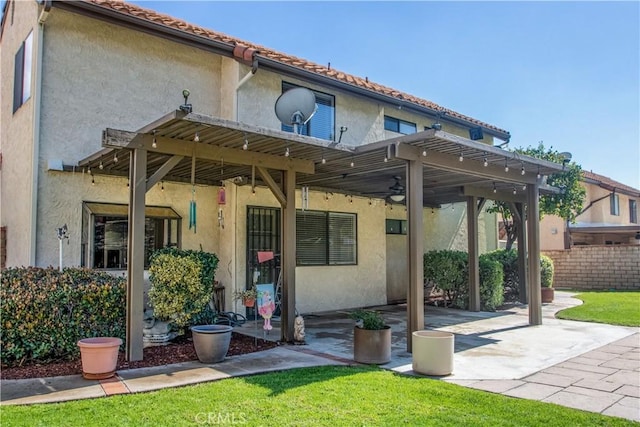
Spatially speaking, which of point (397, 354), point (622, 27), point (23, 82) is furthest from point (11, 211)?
point (622, 27)

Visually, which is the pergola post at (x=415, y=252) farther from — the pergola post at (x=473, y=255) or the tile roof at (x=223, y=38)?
the pergola post at (x=473, y=255)

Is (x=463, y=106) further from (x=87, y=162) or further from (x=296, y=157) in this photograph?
(x=87, y=162)

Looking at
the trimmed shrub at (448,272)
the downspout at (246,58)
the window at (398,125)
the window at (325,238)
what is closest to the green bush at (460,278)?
the trimmed shrub at (448,272)

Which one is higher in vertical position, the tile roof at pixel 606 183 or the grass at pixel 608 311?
the tile roof at pixel 606 183

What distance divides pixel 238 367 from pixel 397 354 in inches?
107

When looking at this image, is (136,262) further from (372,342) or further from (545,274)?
(545,274)

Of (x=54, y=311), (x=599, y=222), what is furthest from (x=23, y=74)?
(x=599, y=222)

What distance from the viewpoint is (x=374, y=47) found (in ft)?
45.0

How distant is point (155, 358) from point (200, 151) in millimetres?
3340

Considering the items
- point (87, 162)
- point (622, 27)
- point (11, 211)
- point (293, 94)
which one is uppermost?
point (622, 27)

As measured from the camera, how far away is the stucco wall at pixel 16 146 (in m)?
8.89

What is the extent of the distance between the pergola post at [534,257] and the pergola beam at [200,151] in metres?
5.69

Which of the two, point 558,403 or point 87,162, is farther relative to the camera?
point 87,162

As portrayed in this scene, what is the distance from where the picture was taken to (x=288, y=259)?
8.79 metres
